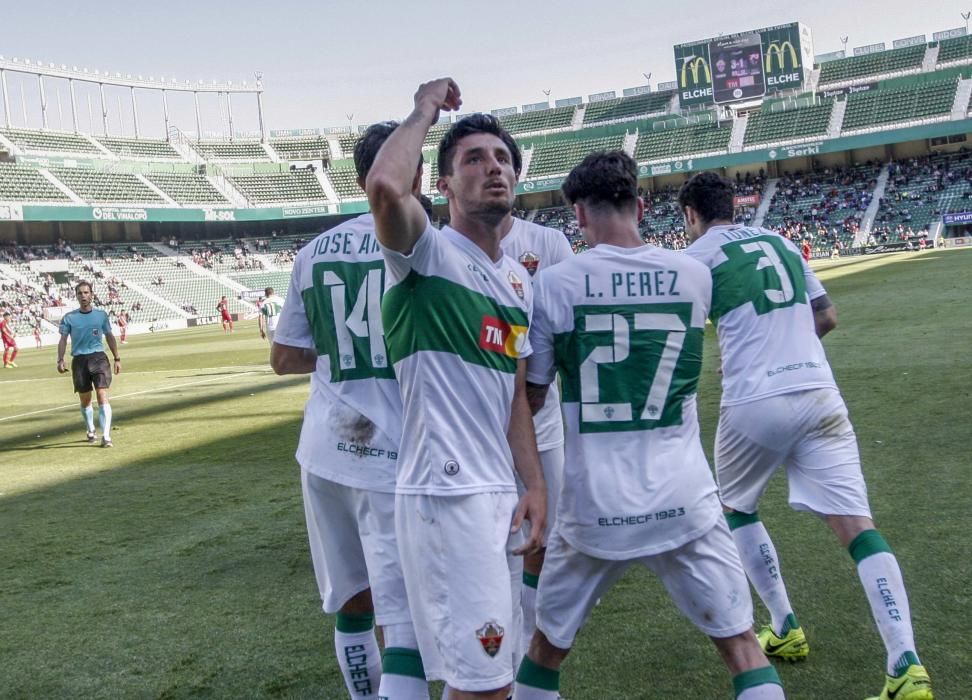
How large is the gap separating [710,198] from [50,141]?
66.3 meters

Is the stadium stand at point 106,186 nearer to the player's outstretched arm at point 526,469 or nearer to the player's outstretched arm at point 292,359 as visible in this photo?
the player's outstretched arm at point 292,359

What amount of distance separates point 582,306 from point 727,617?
1097mm

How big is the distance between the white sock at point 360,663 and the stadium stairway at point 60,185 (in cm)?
5893

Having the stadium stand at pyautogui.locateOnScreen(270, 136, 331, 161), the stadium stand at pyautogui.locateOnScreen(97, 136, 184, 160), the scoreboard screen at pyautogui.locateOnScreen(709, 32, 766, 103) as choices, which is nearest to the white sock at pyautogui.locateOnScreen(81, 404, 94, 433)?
the scoreboard screen at pyautogui.locateOnScreen(709, 32, 766, 103)

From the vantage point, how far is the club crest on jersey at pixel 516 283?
3082 millimetres

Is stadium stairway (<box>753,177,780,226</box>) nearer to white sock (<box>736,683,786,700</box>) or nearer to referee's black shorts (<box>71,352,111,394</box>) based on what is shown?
referee's black shorts (<box>71,352,111,394</box>)

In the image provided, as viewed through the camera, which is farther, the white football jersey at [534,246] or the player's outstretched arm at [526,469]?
the white football jersey at [534,246]

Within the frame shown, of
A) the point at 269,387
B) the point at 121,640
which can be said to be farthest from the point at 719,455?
the point at 269,387

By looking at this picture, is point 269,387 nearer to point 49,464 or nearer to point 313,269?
point 49,464

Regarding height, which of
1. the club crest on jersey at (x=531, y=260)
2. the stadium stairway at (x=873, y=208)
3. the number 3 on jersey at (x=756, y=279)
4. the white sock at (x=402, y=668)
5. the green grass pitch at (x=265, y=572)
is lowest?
the green grass pitch at (x=265, y=572)

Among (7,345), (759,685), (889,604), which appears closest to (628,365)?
(759,685)

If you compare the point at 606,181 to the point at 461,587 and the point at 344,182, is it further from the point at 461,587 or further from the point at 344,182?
the point at 344,182

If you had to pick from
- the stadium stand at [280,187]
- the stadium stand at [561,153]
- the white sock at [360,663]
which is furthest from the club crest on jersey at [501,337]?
the stadium stand at [280,187]

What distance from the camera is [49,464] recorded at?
426 inches
